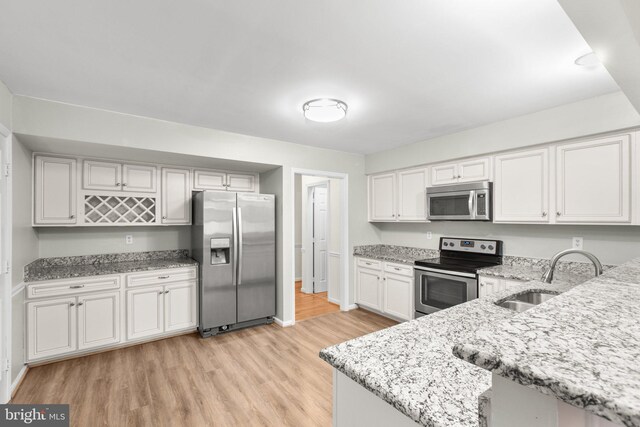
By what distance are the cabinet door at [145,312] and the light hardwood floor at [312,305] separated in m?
1.68

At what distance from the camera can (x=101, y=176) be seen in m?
3.27

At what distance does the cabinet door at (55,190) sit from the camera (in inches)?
117

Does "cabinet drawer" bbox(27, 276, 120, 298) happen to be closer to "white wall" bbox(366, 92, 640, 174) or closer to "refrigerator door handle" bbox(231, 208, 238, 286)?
"refrigerator door handle" bbox(231, 208, 238, 286)

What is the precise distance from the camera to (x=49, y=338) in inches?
108

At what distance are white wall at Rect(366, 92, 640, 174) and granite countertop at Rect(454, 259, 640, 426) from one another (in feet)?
7.88

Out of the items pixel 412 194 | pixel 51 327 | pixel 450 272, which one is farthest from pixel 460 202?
pixel 51 327

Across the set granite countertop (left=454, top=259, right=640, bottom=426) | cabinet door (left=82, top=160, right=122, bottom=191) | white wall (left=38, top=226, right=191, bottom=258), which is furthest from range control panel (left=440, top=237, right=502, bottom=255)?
cabinet door (left=82, top=160, right=122, bottom=191)

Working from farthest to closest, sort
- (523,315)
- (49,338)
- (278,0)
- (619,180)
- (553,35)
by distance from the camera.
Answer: (49,338), (619,180), (553,35), (278,0), (523,315)

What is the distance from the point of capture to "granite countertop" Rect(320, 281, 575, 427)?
31.1 inches

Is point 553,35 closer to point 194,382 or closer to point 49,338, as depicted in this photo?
point 194,382

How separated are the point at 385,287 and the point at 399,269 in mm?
365

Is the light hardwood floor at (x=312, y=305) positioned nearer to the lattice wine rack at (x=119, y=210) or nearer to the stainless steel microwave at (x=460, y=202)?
the stainless steel microwave at (x=460, y=202)

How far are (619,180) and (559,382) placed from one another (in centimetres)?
290

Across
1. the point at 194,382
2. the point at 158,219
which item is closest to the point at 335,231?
the point at 158,219
